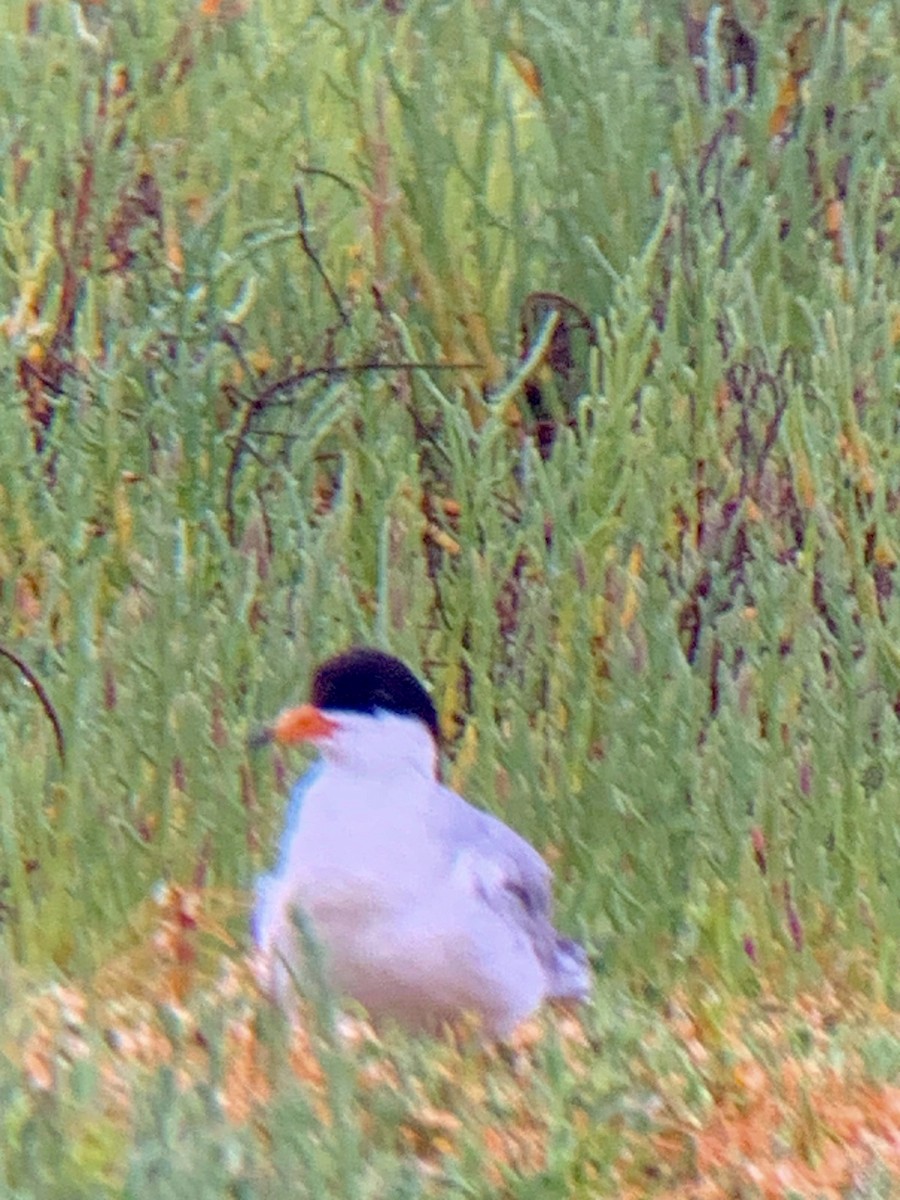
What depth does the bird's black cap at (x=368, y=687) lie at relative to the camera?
3764 mm

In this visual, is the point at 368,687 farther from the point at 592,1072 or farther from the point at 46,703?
the point at 592,1072

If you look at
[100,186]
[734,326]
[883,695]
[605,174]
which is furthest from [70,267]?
[883,695]

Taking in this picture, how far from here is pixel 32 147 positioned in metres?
6.47

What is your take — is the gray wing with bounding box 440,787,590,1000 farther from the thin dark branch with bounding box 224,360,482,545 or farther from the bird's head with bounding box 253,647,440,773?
the thin dark branch with bounding box 224,360,482,545

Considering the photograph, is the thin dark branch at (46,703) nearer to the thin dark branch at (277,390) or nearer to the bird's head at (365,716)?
the bird's head at (365,716)

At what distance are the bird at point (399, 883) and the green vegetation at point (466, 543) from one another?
99mm

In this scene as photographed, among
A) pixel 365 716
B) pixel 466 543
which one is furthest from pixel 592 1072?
pixel 466 543

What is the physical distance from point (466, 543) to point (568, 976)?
1363 millimetres

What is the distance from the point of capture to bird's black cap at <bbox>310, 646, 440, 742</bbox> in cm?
376

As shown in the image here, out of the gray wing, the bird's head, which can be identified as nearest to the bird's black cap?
the bird's head

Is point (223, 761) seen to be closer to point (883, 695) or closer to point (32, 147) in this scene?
point (883, 695)

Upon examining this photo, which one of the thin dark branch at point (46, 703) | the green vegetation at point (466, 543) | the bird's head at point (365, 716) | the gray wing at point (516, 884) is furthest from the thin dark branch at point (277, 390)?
the gray wing at point (516, 884)

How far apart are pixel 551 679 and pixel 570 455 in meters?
0.60

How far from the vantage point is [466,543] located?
4.90 metres
